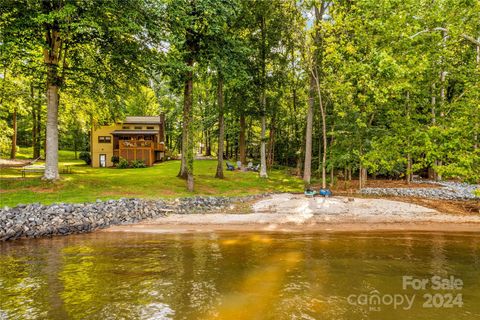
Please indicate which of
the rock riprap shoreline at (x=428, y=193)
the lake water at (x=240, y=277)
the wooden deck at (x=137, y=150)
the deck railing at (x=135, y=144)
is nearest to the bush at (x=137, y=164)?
the wooden deck at (x=137, y=150)

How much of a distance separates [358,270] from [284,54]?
2706 centimetres

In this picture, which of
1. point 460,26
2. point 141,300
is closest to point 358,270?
point 141,300

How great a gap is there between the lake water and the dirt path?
4.59 feet

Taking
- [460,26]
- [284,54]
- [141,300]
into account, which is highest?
[284,54]

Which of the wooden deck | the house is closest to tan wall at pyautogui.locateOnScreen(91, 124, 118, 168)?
the house

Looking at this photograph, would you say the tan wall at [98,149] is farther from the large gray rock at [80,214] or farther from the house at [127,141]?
the large gray rock at [80,214]

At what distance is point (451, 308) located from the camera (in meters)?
6.91

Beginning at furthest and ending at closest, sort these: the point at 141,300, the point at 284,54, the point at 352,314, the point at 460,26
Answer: the point at 284,54, the point at 460,26, the point at 141,300, the point at 352,314

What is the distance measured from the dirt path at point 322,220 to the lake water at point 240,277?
1399 mm

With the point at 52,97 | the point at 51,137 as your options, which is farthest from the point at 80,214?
the point at 52,97

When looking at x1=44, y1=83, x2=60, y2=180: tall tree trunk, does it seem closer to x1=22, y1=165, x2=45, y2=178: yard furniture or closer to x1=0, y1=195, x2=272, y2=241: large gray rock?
x1=22, y1=165, x2=45, y2=178: yard furniture

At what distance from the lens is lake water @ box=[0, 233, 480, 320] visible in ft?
22.1

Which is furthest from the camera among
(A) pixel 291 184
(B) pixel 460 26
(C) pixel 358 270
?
(A) pixel 291 184

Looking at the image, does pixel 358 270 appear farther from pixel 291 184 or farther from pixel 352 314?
pixel 291 184
